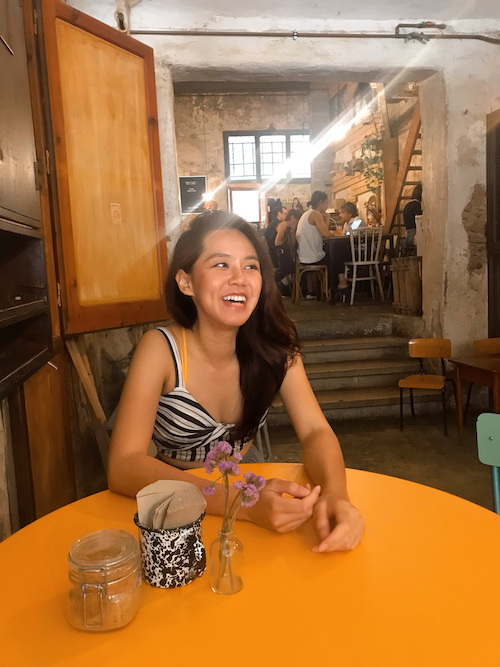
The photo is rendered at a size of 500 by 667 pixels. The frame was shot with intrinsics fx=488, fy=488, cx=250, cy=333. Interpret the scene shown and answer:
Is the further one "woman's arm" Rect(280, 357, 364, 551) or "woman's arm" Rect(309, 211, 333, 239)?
"woman's arm" Rect(309, 211, 333, 239)

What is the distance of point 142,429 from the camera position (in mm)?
1246

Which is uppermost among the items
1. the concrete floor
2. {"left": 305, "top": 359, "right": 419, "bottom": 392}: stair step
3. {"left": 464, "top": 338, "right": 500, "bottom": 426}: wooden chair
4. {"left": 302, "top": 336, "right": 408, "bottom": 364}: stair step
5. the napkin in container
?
the napkin in container

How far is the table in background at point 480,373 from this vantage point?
10.7 ft

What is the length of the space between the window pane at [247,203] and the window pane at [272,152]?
661 mm

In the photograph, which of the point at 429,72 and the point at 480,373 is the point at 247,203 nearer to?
the point at 429,72

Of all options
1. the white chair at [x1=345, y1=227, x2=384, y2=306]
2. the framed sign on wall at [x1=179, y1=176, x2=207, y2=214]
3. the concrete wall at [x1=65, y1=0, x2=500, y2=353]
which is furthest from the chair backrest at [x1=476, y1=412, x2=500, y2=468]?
the framed sign on wall at [x1=179, y1=176, x2=207, y2=214]

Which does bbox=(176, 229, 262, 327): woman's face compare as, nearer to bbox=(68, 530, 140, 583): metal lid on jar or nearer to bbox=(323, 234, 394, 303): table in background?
bbox=(68, 530, 140, 583): metal lid on jar

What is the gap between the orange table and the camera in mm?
607

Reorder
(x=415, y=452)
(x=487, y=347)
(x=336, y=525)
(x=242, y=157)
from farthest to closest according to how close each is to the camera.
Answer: (x=242, y=157) < (x=487, y=347) < (x=415, y=452) < (x=336, y=525)

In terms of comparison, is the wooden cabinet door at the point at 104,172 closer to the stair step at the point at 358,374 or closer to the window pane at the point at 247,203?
the stair step at the point at 358,374

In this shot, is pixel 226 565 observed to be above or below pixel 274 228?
below

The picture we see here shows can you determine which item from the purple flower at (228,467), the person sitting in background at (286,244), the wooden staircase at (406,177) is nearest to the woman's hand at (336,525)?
the purple flower at (228,467)

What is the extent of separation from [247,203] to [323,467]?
11.1 metres

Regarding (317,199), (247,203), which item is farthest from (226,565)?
(247,203)
